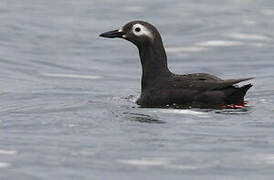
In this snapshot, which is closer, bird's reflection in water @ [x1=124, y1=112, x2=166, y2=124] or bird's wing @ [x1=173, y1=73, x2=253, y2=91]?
bird's reflection in water @ [x1=124, y1=112, x2=166, y2=124]

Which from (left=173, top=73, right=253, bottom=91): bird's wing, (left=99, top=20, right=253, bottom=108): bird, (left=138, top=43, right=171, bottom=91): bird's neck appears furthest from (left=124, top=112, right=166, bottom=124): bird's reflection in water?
(left=138, top=43, right=171, bottom=91): bird's neck

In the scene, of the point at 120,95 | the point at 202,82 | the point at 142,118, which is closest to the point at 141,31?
the point at 202,82

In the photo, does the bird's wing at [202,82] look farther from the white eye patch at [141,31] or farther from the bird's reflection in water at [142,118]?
the white eye patch at [141,31]

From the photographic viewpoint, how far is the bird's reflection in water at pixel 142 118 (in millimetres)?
11769

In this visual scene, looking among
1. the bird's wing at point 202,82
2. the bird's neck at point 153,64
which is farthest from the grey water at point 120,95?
the bird's neck at point 153,64

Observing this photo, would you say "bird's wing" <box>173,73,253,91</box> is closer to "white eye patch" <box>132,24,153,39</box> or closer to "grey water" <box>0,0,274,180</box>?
"grey water" <box>0,0,274,180</box>

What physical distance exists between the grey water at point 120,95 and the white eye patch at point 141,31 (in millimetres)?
1073

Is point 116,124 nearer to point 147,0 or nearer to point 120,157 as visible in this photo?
point 120,157

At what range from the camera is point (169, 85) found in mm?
13109

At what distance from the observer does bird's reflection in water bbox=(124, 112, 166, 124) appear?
11.8 meters

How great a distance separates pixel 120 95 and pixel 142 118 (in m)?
3.43

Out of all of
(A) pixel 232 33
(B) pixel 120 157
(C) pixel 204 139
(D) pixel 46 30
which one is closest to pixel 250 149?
(C) pixel 204 139

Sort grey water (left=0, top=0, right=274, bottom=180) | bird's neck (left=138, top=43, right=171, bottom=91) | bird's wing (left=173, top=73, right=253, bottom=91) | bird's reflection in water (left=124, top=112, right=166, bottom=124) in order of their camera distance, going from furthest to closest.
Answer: bird's neck (left=138, top=43, right=171, bottom=91)
bird's wing (left=173, top=73, right=253, bottom=91)
bird's reflection in water (left=124, top=112, right=166, bottom=124)
grey water (left=0, top=0, right=274, bottom=180)

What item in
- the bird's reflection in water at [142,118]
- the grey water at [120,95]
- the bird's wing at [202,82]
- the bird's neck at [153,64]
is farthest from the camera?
the bird's neck at [153,64]
